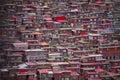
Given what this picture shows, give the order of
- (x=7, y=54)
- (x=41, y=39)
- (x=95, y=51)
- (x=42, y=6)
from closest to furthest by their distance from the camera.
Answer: (x=7, y=54) → (x=95, y=51) → (x=41, y=39) → (x=42, y=6)

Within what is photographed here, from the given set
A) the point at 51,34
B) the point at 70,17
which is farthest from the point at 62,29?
the point at 70,17

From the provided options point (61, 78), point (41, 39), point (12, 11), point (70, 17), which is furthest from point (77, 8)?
point (61, 78)

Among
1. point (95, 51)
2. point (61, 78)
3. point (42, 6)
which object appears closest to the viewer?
point (61, 78)

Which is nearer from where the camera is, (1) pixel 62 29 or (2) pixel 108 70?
(2) pixel 108 70

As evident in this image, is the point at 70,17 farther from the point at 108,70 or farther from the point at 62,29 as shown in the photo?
the point at 108,70

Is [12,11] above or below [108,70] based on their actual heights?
above

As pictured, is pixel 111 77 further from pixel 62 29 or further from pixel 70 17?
pixel 70 17
